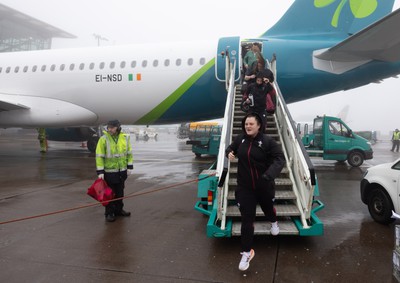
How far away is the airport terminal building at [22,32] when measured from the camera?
65500 mm

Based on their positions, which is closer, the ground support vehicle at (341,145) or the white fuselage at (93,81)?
the white fuselage at (93,81)

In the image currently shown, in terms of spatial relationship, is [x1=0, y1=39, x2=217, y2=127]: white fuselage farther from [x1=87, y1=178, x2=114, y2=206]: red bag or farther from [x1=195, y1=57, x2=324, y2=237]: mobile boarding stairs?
[x1=87, y1=178, x2=114, y2=206]: red bag

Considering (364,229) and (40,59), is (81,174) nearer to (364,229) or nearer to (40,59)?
(40,59)

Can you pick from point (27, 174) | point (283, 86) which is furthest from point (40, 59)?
point (283, 86)

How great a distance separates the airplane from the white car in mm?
4123

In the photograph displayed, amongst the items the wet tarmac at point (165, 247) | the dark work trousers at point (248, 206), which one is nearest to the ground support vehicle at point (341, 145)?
the wet tarmac at point (165, 247)

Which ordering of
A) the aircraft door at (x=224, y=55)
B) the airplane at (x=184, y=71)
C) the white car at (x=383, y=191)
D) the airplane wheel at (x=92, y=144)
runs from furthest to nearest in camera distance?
the airplane wheel at (x=92, y=144)
the aircraft door at (x=224, y=55)
the airplane at (x=184, y=71)
the white car at (x=383, y=191)

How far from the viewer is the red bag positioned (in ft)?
17.9

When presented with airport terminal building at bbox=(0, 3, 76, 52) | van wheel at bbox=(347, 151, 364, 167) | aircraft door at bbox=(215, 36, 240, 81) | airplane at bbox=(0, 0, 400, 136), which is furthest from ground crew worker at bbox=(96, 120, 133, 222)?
airport terminal building at bbox=(0, 3, 76, 52)

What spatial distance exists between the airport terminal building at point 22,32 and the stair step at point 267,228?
73.5m

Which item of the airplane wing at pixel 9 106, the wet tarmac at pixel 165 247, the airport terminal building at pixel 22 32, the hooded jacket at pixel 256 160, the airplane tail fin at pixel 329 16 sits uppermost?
the airport terminal building at pixel 22 32

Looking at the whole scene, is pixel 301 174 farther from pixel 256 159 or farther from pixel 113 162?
pixel 113 162

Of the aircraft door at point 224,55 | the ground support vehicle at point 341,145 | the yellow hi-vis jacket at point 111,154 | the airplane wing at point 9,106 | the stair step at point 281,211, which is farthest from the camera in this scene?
the ground support vehicle at point 341,145

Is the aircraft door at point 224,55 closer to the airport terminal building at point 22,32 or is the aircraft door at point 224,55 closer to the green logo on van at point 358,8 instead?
the green logo on van at point 358,8
